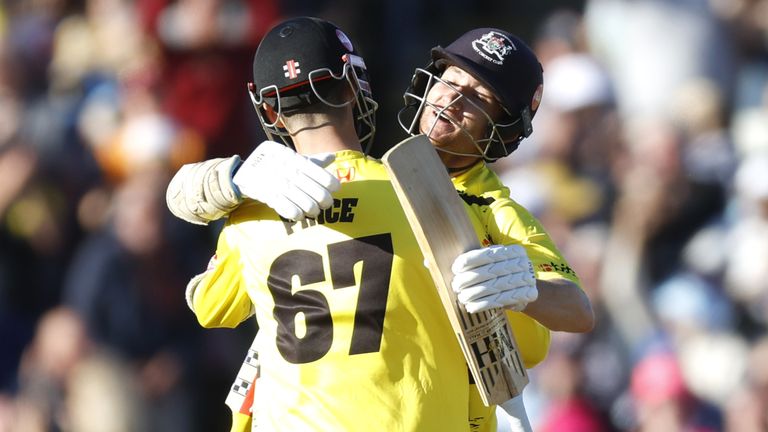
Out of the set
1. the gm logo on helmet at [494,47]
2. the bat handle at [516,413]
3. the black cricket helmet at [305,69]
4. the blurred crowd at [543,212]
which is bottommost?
the blurred crowd at [543,212]

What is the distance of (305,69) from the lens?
152 inches

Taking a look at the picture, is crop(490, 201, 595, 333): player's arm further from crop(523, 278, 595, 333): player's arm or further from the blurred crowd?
the blurred crowd

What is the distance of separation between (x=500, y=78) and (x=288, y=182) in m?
1.19

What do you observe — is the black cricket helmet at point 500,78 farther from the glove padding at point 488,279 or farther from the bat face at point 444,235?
the glove padding at point 488,279

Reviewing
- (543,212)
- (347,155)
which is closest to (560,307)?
(347,155)

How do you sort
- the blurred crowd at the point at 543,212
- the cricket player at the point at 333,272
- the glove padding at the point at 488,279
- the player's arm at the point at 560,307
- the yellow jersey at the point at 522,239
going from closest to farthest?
the glove padding at the point at 488,279 → the cricket player at the point at 333,272 → the player's arm at the point at 560,307 → the yellow jersey at the point at 522,239 → the blurred crowd at the point at 543,212

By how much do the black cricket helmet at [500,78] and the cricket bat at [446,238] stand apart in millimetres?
931

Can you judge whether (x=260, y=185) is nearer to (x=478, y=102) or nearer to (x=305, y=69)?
(x=305, y=69)

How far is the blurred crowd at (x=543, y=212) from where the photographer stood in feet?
25.1

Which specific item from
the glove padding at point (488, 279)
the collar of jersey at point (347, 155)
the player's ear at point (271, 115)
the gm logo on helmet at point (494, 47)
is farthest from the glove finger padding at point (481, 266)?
the gm logo on helmet at point (494, 47)

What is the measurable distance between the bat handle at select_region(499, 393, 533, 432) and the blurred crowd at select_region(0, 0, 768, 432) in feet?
11.5

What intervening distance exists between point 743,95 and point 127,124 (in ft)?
13.0

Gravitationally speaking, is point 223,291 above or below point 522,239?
below

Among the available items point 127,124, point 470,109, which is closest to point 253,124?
point 127,124
